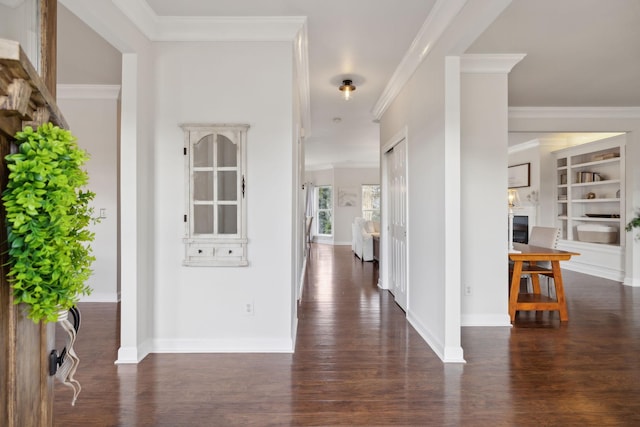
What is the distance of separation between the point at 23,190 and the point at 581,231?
25.8 ft

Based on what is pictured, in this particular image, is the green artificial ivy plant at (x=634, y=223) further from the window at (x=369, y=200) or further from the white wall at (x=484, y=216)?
the window at (x=369, y=200)

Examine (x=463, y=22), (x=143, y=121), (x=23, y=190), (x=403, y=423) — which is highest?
(x=463, y=22)

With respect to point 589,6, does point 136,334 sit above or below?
below

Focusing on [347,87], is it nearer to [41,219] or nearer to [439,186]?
[439,186]

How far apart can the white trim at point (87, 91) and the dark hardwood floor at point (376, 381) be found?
2.68m

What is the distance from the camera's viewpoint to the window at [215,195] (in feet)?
9.16

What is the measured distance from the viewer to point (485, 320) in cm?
346

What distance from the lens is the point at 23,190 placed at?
71 centimetres

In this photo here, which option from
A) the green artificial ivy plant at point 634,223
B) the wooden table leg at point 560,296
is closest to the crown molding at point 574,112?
the green artificial ivy plant at point 634,223

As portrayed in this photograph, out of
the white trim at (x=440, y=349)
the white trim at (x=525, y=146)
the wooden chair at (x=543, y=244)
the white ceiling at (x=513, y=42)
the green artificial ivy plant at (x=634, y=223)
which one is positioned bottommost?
the white trim at (x=440, y=349)

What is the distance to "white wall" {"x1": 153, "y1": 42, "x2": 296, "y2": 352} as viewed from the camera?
111 inches

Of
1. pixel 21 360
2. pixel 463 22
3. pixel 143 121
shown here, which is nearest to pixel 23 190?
pixel 21 360

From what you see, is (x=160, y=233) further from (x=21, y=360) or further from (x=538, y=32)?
(x=538, y=32)

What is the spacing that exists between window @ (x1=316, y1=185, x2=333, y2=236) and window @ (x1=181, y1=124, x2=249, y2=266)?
8662 mm
